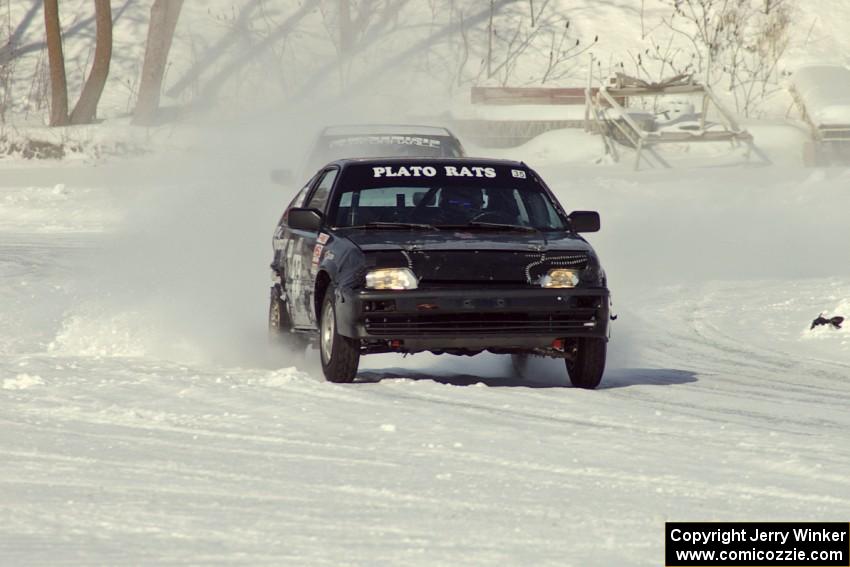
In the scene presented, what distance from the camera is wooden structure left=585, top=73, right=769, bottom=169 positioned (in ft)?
95.2

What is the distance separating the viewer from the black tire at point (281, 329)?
1134cm

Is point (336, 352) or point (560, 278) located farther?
point (336, 352)

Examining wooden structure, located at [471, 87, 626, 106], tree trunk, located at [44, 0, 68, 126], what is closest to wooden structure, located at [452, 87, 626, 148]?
wooden structure, located at [471, 87, 626, 106]

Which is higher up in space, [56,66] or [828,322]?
[56,66]

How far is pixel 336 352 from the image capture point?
31.5 feet

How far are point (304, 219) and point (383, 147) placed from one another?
6.50 meters

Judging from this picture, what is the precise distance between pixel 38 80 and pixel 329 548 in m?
30.4

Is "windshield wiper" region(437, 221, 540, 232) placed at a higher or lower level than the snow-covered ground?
higher

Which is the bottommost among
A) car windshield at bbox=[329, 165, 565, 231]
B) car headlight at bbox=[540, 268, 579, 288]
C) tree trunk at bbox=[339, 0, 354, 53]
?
tree trunk at bbox=[339, 0, 354, 53]

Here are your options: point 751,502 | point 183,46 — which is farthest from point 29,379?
point 183,46

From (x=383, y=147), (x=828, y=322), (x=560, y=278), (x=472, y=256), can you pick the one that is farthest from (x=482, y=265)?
(x=383, y=147)

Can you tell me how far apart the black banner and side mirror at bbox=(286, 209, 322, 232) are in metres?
4.61

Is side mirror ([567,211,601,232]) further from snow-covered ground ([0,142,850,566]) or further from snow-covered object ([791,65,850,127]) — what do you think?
snow-covered object ([791,65,850,127])

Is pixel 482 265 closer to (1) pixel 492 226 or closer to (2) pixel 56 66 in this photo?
(1) pixel 492 226
